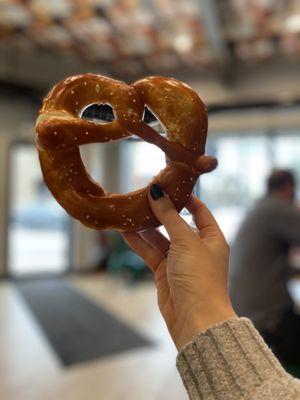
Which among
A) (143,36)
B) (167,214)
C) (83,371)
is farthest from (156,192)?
(143,36)

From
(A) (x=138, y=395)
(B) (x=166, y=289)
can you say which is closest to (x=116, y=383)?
(A) (x=138, y=395)

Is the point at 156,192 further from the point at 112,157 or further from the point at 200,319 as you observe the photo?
the point at 112,157

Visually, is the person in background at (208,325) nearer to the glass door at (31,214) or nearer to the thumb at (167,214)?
the thumb at (167,214)

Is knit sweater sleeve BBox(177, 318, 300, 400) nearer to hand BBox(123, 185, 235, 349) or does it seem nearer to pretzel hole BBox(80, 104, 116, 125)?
hand BBox(123, 185, 235, 349)

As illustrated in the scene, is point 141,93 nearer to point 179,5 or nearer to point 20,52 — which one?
point 179,5

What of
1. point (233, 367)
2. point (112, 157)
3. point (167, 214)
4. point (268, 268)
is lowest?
point (268, 268)

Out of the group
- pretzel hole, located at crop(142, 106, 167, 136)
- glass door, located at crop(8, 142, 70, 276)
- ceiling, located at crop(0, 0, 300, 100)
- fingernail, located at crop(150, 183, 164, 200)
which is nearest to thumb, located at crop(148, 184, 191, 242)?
fingernail, located at crop(150, 183, 164, 200)

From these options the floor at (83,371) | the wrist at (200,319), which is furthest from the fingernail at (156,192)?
the floor at (83,371)
